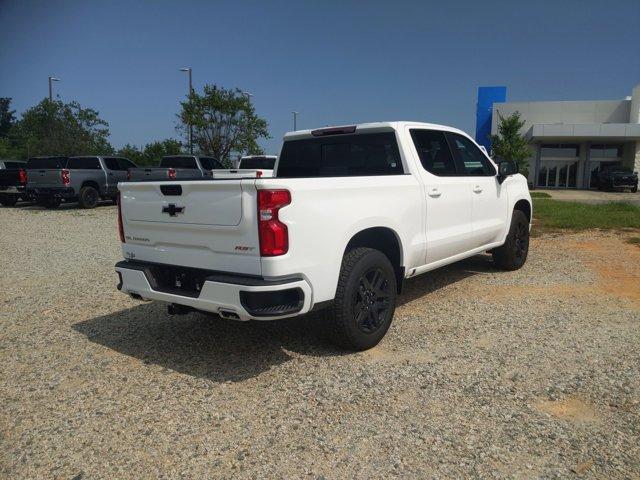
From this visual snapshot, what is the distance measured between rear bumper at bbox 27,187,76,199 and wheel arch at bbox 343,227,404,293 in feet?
52.1

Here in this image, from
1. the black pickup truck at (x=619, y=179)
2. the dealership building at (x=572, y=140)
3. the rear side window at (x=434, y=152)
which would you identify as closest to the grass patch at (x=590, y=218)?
the rear side window at (x=434, y=152)

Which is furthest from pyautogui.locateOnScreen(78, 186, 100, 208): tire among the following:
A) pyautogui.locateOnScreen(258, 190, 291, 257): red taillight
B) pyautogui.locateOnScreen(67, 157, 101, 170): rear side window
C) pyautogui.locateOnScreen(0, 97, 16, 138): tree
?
pyautogui.locateOnScreen(0, 97, 16, 138): tree

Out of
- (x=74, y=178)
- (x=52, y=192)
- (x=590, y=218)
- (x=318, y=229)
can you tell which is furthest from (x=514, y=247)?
(x=52, y=192)

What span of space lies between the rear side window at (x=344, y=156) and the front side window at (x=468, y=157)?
1.00m

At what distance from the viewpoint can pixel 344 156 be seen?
516 centimetres

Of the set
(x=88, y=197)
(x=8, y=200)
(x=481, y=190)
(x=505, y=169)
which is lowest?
(x=8, y=200)

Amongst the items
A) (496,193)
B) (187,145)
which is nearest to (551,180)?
(187,145)

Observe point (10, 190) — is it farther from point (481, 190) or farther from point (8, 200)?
point (481, 190)

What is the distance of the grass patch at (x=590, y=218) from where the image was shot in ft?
38.4

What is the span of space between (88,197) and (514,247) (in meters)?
15.9

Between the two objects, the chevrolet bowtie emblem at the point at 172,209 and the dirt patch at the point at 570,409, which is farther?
the chevrolet bowtie emblem at the point at 172,209

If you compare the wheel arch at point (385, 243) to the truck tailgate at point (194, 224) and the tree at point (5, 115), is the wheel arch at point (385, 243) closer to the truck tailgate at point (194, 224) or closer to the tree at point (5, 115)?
the truck tailgate at point (194, 224)

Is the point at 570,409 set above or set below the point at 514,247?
below

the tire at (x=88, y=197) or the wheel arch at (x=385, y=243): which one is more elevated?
the wheel arch at (x=385, y=243)
